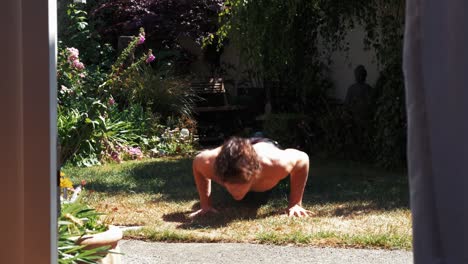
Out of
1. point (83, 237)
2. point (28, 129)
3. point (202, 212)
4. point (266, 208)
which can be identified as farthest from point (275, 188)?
point (28, 129)

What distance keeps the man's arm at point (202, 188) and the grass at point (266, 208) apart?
0.29ft

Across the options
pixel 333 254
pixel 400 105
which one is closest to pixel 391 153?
pixel 400 105

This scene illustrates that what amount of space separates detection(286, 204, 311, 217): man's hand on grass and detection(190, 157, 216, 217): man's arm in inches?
21.7

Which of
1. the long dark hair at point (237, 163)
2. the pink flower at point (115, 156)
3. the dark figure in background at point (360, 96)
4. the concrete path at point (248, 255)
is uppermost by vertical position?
the dark figure in background at point (360, 96)

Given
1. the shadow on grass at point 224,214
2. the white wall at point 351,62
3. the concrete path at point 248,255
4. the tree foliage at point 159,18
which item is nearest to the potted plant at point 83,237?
the concrete path at point 248,255

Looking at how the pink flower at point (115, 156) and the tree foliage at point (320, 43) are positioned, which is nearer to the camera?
the tree foliage at point (320, 43)

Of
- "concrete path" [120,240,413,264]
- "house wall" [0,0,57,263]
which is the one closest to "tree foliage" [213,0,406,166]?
"concrete path" [120,240,413,264]

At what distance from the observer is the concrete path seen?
4.14 meters

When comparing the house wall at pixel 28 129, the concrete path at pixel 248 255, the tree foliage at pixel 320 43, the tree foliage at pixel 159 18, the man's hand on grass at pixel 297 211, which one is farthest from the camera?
the tree foliage at pixel 159 18

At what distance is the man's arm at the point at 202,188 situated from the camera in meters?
5.29

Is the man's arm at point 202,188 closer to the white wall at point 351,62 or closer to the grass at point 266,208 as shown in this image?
the grass at point 266,208

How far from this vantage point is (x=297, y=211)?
5285 millimetres

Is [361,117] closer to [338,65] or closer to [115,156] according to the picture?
[338,65]

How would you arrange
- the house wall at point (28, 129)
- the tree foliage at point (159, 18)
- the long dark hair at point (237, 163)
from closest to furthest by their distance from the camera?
the house wall at point (28, 129)
the long dark hair at point (237, 163)
the tree foliage at point (159, 18)
